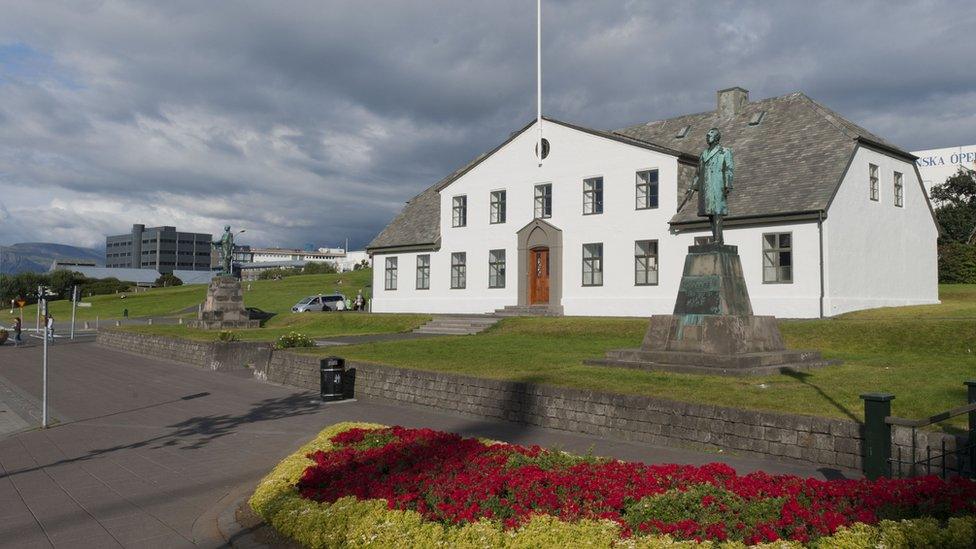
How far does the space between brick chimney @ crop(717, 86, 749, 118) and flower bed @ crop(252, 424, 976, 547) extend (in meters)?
29.5

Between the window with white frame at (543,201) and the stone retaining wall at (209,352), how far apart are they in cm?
1554

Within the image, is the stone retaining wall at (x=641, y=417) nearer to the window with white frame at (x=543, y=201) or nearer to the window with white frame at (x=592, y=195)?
the window with white frame at (x=592, y=195)

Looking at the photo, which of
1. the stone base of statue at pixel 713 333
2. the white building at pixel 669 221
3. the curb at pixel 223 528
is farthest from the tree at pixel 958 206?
the curb at pixel 223 528

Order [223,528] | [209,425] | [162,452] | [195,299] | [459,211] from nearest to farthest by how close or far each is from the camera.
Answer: [223,528]
[162,452]
[209,425]
[459,211]
[195,299]

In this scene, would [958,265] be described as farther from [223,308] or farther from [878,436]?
[223,308]

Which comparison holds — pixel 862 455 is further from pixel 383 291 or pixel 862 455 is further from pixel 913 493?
pixel 383 291

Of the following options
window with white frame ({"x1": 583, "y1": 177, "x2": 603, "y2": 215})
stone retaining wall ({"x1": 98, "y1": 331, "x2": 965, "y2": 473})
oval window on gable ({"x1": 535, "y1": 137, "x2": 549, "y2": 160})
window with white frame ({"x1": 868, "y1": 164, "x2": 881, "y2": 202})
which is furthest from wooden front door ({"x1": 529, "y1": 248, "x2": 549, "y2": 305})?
stone retaining wall ({"x1": 98, "y1": 331, "x2": 965, "y2": 473})

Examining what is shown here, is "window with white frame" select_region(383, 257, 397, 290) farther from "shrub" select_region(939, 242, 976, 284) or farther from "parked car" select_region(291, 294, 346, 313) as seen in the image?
"shrub" select_region(939, 242, 976, 284)

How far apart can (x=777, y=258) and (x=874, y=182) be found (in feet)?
20.0

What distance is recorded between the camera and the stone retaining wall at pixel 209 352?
23.5 metres

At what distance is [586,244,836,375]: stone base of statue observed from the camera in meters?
14.8

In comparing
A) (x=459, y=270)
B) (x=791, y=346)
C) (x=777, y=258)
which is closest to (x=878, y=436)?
(x=791, y=346)

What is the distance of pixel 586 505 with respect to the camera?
6.27 metres

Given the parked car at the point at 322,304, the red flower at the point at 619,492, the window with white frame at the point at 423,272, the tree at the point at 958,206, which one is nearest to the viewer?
the red flower at the point at 619,492
